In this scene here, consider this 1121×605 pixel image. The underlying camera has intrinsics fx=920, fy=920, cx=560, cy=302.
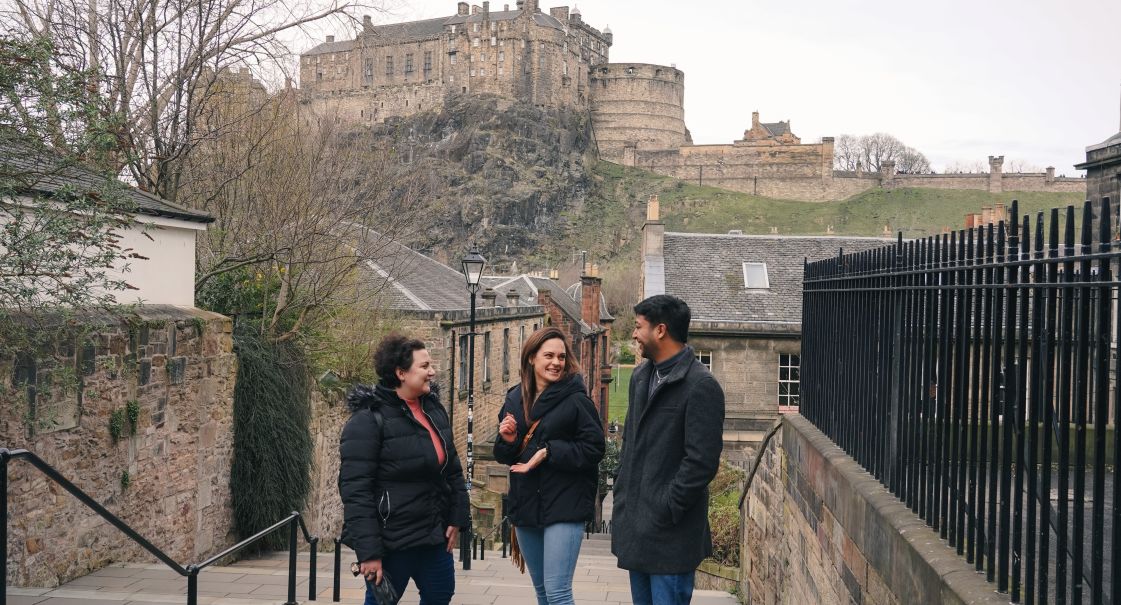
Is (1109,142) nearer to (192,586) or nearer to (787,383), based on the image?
(787,383)

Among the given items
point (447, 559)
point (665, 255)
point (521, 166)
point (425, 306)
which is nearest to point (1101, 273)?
point (447, 559)

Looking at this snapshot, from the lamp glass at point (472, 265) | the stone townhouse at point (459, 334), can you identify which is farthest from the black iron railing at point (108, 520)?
the stone townhouse at point (459, 334)

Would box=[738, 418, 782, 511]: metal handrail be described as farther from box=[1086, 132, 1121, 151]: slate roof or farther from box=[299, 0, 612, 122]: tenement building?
box=[299, 0, 612, 122]: tenement building

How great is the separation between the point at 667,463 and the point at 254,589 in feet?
14.5

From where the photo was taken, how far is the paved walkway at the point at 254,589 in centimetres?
582

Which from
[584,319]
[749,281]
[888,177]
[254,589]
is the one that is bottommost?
[254,589]

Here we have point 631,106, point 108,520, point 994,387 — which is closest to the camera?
point 994,387

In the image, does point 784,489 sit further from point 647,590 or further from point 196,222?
point 196,222

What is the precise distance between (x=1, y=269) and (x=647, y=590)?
450 cm

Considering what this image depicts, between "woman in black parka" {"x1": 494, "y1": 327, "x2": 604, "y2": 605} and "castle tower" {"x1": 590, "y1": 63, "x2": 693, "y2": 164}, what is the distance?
98.3 metres

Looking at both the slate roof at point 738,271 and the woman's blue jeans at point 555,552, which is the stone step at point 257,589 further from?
the slate roof at point 738,271

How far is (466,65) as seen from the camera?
3605 inches

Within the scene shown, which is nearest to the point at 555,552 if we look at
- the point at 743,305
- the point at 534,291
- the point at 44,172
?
the point at 44,172

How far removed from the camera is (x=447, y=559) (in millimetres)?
4348
